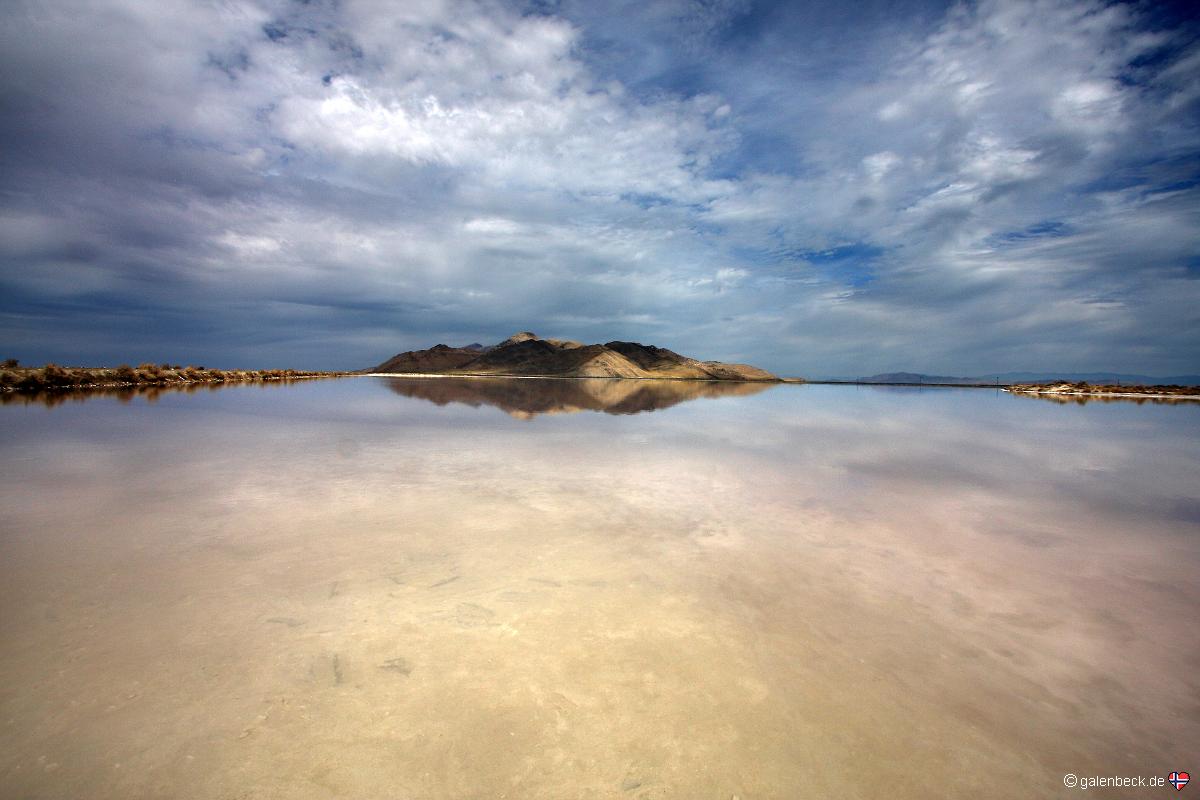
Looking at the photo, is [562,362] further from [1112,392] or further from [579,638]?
[579,638]

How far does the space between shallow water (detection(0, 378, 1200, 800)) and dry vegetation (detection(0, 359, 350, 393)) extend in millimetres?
24065

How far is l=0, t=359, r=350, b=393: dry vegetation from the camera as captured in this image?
22656 mm

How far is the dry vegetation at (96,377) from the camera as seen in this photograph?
74.3 ft

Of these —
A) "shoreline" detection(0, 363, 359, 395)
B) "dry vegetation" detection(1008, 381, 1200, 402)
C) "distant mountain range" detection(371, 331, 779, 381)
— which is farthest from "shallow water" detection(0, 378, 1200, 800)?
"distant mountain range" detection(371, 331, 779, 381)

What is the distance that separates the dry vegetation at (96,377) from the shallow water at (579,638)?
79.0 feet

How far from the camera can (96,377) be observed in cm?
2764

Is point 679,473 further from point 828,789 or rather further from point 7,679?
point 7,679

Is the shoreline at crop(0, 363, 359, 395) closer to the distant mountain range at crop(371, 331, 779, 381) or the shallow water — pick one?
the shallow water

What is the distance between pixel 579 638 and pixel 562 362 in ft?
337

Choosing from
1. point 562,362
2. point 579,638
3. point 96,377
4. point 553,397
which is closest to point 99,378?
point 96,377

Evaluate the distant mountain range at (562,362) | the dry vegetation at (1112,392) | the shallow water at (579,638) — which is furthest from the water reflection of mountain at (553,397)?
the distant mountain range at (562,362)

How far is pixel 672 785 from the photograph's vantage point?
6.48 ft

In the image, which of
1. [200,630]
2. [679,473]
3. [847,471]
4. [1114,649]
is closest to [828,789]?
[1114,649]

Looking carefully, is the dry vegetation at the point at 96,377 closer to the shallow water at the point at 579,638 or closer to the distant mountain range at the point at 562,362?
the shallow water at the point at 579,638
